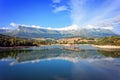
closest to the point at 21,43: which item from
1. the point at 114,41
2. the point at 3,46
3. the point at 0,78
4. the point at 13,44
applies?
the point at 13,44

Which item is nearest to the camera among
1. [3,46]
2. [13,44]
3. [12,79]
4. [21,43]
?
[12,79]

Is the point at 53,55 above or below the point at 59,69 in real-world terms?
above

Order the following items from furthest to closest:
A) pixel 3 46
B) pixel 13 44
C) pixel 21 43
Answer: pixel 21 43 → pixel 13 44 → pixel 3 46

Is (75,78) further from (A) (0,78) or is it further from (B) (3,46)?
A: (B) (3,46)

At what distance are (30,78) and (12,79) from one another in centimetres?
245

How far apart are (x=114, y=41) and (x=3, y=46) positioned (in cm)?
7098

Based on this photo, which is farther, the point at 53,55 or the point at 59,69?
the point at 53,55

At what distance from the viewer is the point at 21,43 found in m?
118

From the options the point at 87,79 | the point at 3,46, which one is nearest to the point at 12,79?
the point at 87,79

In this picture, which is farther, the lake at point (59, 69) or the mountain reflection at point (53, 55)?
the mountain reflection at point (53, 55)

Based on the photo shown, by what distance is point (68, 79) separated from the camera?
84.3 feet

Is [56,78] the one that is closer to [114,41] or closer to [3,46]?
[3,46]

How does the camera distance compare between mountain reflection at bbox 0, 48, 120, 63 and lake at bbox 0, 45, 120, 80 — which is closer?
lake at bbox 0, 45, 120, 80

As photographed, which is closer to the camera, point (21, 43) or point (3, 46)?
point (3, 46)
